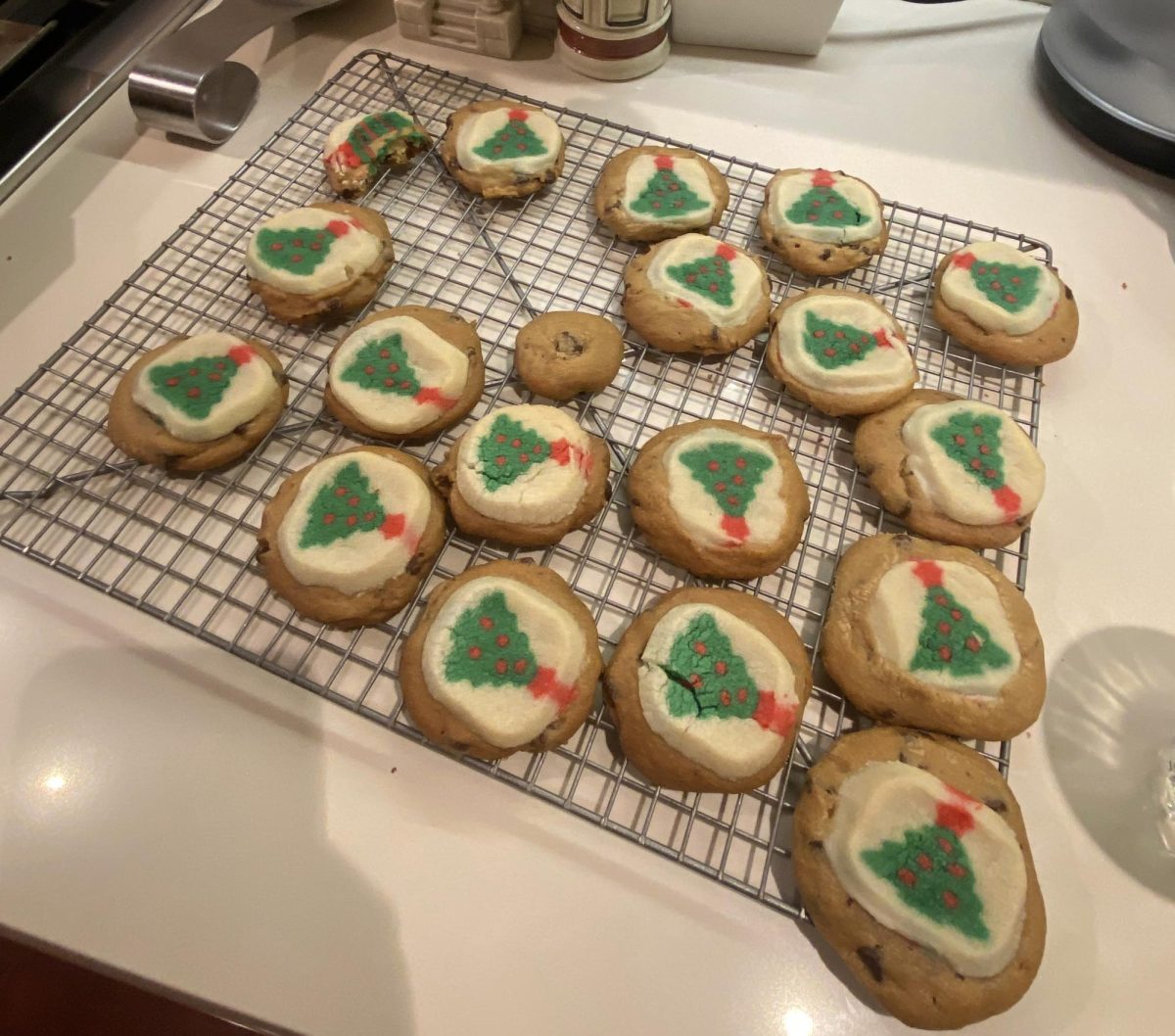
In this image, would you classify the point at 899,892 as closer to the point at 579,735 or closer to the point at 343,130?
the point at 579,735

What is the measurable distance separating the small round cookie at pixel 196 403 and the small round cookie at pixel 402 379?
0.11 meters

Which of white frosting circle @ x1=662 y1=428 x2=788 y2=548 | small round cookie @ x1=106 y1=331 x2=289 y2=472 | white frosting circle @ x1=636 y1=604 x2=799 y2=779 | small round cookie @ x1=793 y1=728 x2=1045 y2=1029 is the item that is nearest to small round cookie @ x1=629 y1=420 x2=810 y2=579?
white frosting circle @ x1=662 y1=428 x2=788 y2=548

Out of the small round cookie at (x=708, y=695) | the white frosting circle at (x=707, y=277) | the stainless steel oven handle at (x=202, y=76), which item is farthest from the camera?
the stainless steel oven handle at (x=202, y=76)

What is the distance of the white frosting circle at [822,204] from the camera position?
1345 millimetres

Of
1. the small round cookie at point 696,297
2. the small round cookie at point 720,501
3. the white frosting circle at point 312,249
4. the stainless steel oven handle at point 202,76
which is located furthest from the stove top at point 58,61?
the small round cookie at point 720,501

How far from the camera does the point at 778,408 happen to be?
1.26 m

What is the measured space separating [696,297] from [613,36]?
0.78 m

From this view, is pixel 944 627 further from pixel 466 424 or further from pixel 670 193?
pixel 670 193

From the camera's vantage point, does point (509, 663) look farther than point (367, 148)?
No

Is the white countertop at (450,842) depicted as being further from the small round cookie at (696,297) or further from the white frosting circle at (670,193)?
the white frosting circle at (670,193)

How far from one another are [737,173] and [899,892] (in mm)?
1383

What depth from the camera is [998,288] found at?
1281 millimetres

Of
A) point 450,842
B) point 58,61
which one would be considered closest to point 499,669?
point 450,842

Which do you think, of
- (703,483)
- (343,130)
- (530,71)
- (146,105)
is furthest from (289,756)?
(530,71)
